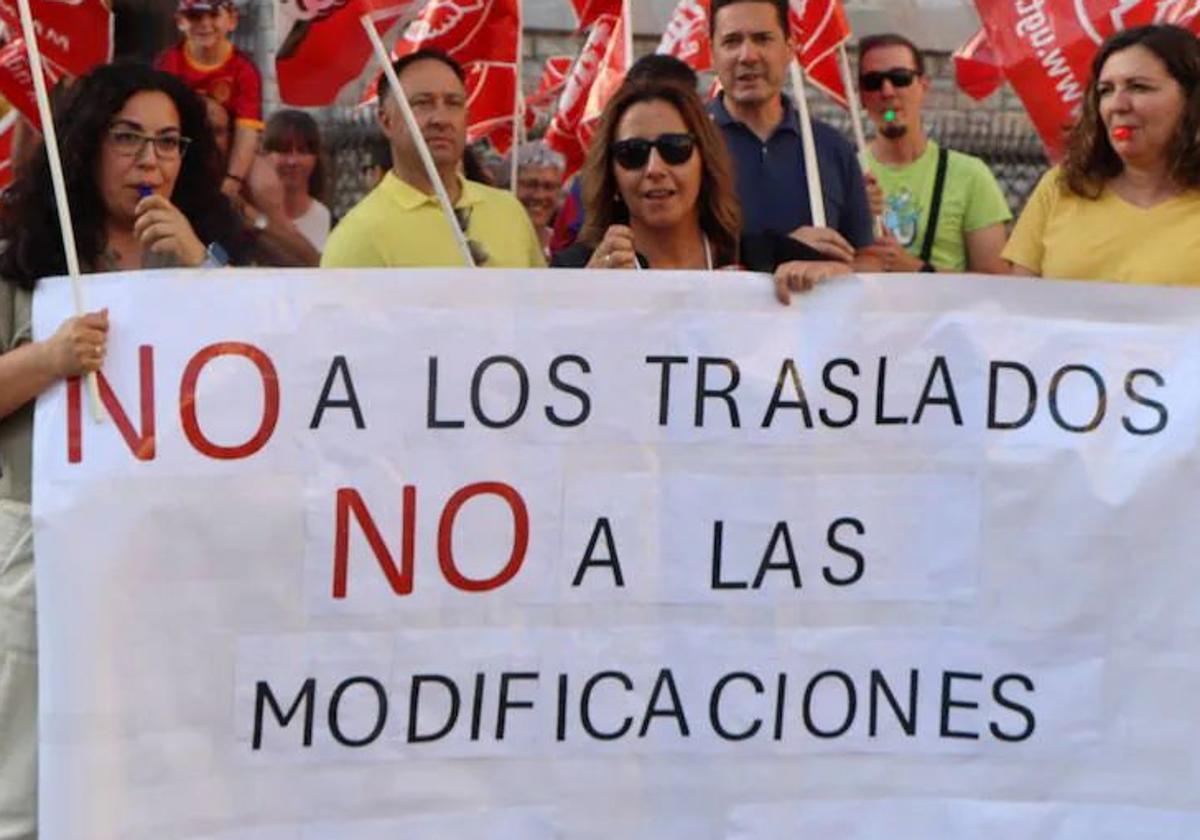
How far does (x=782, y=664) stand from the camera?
427 cm

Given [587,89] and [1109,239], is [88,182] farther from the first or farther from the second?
[587,89]

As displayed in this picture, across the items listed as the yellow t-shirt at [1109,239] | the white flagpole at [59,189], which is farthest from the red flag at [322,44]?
the yellow t-shirt at [1109,239]

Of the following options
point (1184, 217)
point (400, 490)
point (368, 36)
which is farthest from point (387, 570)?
point (1184, 217)

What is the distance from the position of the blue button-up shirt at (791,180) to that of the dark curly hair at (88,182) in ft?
4.85

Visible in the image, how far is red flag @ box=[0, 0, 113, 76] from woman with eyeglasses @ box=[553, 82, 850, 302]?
0.99m

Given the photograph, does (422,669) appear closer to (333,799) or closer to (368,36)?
(333,799)

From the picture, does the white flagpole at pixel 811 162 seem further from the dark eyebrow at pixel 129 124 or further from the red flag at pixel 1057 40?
the dark eyebrow at pixel 129 124

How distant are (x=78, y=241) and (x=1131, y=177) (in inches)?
85.4

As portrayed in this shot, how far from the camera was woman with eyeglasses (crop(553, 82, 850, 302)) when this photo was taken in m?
4.74

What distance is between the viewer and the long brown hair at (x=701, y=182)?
4801 millimetres

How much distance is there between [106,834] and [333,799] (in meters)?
0.38

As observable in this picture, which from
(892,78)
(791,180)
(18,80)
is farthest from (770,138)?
(18,80)

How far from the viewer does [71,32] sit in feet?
15.6

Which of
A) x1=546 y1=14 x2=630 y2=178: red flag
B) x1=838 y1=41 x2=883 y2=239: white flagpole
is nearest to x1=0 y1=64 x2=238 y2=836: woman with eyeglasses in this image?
x1=838 y1=41 x2=883 y2=239: white flagpole
